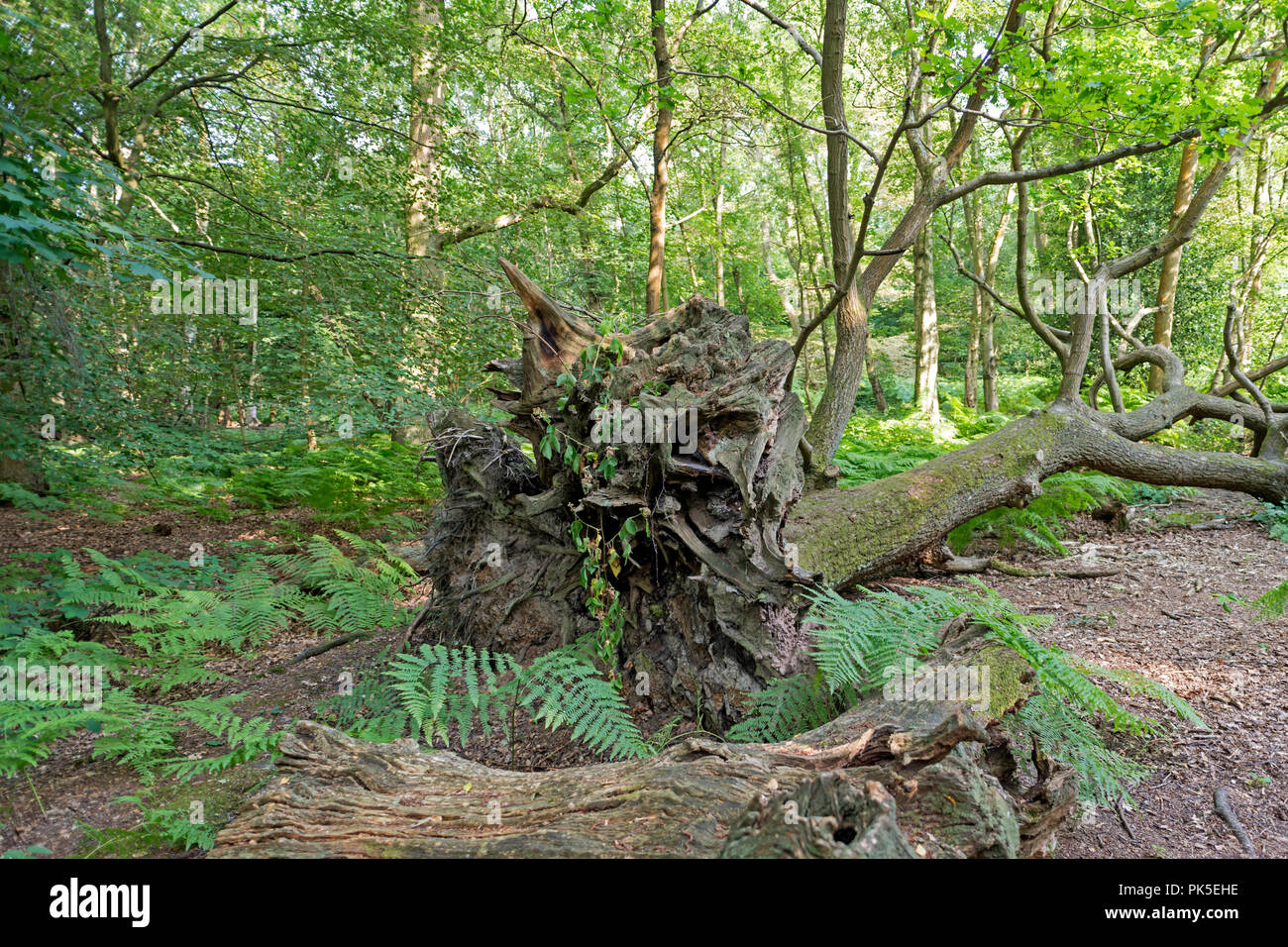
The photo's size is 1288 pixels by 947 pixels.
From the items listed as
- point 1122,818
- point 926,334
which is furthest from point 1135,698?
point 926,334

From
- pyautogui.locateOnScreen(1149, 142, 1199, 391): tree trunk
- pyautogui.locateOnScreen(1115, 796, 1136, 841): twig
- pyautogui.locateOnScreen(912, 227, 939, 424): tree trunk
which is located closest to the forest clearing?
pyautogui.locateOnScreen(1115, 796, 1136, 841): twig

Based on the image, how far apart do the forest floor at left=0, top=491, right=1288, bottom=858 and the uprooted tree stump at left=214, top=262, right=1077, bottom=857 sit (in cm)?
57

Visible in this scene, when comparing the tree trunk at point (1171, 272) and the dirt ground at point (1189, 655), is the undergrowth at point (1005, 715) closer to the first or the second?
the dirt ground at point (1189, 655)

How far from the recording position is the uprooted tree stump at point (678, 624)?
1.75 m

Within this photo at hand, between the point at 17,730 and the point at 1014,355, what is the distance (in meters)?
32.5

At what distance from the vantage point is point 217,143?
27.3 feet

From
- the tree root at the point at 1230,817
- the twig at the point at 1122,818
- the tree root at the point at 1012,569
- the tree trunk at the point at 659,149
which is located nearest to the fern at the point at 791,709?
the twig at the point at 1122,818

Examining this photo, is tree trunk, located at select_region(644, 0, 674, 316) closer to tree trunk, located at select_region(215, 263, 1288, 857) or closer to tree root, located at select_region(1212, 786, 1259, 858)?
tree trunk, located at select_region(215, 263, 1288, 857)

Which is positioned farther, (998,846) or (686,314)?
(686,314)

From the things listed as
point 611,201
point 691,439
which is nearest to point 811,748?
point 691,439

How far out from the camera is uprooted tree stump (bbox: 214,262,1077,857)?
1.75 meters

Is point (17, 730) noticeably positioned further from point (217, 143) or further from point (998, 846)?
point (217, 143)
